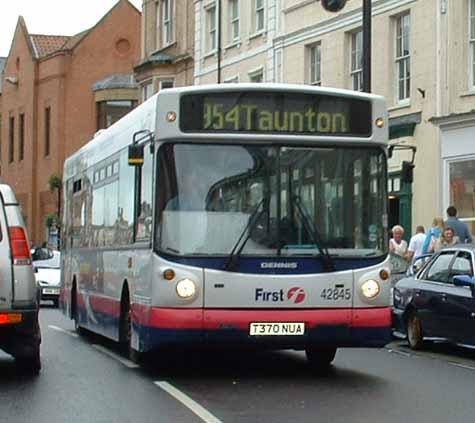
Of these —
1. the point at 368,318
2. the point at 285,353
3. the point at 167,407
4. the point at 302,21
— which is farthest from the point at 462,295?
the point at 302,21

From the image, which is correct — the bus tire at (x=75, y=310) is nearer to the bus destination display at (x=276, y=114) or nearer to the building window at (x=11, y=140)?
the bus destination display at (x=276, y=114)

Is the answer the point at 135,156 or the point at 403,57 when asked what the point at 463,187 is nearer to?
the point at 403,57

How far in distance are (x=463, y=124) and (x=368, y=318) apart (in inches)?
628

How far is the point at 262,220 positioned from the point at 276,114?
3.77 feet

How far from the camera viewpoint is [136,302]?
1366 cm

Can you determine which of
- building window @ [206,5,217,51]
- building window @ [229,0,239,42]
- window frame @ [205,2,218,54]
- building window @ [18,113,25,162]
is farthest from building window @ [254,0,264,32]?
building window @ [18,113,25,162]

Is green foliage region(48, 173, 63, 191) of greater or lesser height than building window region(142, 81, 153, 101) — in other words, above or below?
below

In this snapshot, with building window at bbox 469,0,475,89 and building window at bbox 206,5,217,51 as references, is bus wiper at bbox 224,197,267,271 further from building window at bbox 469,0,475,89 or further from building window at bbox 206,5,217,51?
building window at bbox 206,5,217,51

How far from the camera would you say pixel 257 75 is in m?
39.8

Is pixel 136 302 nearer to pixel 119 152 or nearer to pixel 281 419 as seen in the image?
pixel 119 152

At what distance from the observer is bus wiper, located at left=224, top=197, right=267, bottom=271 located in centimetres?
1272

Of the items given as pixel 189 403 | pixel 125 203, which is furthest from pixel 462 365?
pixel 189 403

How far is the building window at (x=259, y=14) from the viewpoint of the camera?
39.7 meters

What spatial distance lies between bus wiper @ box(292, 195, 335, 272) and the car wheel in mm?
4946
